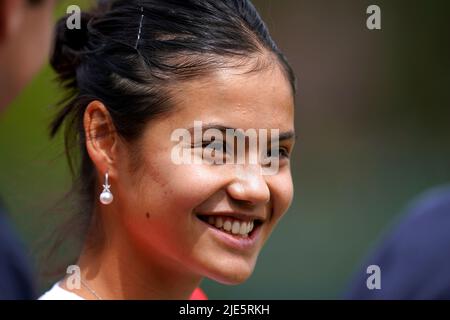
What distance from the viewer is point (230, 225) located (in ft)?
7.10

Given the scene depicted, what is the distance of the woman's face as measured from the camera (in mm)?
2115

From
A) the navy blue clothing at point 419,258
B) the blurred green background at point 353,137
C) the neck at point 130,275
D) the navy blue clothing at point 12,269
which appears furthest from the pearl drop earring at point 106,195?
the blurred green background at point 353,137

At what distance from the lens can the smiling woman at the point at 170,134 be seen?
6.98ft

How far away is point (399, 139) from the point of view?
23.5ft

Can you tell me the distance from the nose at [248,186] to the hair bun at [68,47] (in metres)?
0.62

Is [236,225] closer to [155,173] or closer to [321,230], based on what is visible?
[155,173]

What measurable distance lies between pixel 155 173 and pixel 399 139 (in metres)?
5.29

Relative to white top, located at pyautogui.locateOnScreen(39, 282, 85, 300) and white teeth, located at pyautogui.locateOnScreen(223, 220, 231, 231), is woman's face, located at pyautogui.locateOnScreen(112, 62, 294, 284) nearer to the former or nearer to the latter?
white teeth, located at pyautogui.locateOnScreen(223, 220, 231, 231)

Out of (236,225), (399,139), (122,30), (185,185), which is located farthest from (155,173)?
(399,139)

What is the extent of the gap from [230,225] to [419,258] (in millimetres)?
1273

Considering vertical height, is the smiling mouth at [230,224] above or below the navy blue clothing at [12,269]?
above

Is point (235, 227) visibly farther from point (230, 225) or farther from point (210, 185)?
point (210, 185)

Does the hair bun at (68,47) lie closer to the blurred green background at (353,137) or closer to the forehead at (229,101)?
the forehead at (229,101)

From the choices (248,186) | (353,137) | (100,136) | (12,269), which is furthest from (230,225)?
(353,137)
